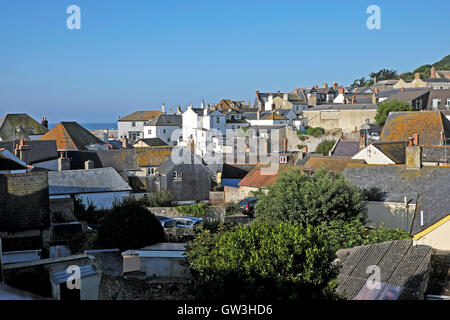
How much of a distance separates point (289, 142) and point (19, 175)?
46.8 meters

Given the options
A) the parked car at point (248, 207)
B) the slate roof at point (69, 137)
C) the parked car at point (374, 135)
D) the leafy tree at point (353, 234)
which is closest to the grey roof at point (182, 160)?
the parked car at point (248, 207)

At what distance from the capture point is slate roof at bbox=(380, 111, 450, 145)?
4257 centimetres

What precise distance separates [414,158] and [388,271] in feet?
47.5

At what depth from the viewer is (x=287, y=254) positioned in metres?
11.5

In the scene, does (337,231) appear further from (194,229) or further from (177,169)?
(177,169)

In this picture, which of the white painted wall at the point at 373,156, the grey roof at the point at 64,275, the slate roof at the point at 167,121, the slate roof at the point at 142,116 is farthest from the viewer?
the slate roof at the point at 142,116

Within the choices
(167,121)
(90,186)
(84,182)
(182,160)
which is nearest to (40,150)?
(84,182)

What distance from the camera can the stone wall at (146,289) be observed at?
13.3 metres

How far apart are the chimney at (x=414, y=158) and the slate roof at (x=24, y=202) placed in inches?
751

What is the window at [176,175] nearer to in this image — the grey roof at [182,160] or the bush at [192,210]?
the grey roof at [182,160]

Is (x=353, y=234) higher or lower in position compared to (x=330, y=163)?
lower

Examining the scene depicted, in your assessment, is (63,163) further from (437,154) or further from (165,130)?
(165,130)

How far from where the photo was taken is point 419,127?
43594 mm

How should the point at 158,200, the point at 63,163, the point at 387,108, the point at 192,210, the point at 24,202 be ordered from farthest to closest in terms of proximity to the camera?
the point at 387,108, the point at 63,163, the point at 158,200, the point at 192,210, the point at 24,202
